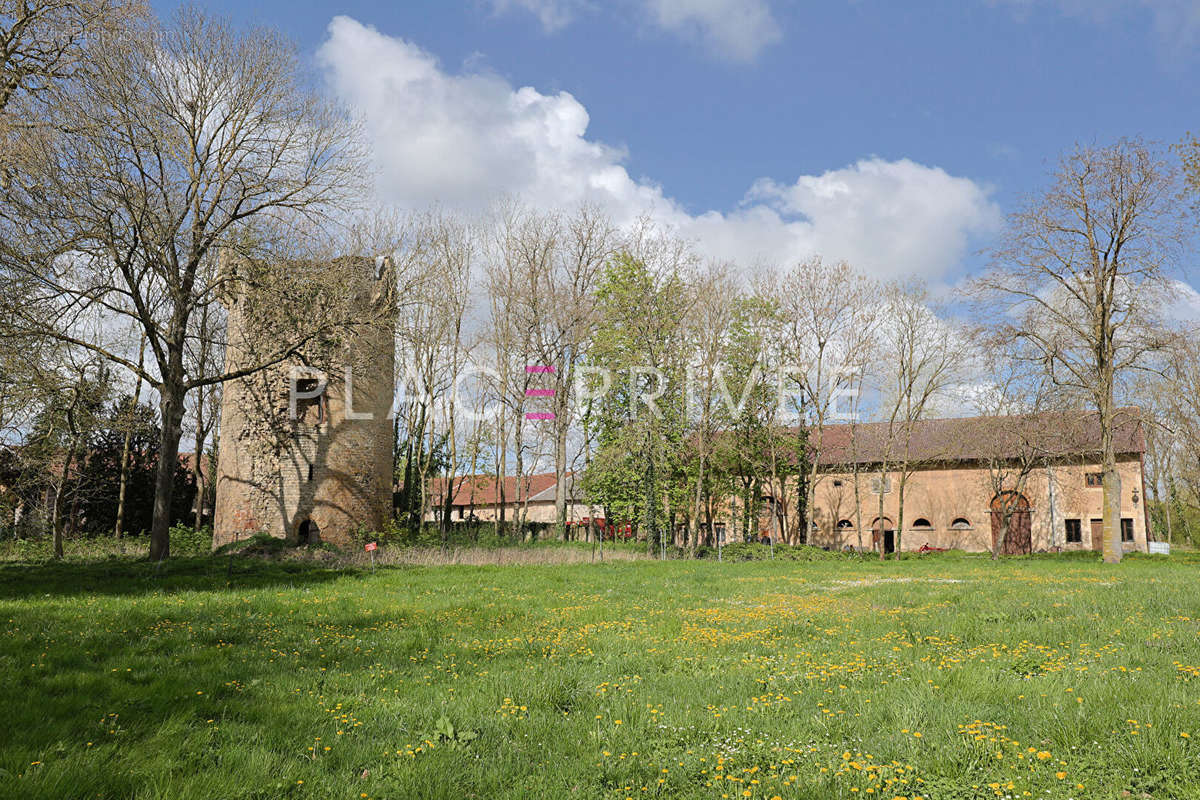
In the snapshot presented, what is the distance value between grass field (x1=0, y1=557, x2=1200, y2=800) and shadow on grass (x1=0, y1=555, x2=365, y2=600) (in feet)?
9.48

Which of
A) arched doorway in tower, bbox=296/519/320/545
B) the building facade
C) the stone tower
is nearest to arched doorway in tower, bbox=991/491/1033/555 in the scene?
the building facade

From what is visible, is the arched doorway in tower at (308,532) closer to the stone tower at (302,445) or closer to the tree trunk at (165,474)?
the stone tower at (302,445)

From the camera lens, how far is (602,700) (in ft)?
21.4

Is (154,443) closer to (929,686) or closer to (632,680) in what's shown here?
(632,680)

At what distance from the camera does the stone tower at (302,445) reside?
26000 mm

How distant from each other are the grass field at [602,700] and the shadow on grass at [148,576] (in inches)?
114

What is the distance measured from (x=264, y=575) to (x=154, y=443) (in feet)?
62.2

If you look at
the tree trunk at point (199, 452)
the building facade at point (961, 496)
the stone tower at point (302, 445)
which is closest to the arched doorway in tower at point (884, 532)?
the building facade at point (961, 496)

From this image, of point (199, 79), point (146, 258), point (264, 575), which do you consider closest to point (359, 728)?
point (264, 575)

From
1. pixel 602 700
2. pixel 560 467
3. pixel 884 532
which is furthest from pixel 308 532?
pixel 884 532

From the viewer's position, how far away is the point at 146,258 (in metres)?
18.4

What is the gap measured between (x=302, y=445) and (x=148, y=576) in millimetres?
9407

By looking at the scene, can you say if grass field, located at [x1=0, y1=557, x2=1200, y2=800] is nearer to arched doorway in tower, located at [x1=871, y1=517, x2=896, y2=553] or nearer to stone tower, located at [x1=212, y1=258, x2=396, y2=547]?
stone tower, located at [x1=212, y1=258, x2=396, y2=547]

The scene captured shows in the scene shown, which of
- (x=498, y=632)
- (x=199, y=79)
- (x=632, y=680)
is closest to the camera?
(x=632, y=680)
